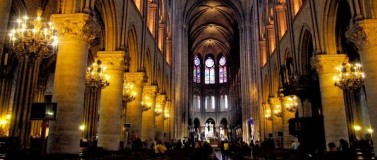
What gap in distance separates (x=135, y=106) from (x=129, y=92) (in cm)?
168

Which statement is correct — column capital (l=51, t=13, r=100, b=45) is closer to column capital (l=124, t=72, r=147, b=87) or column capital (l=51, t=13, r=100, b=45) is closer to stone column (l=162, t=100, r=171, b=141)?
column capital (l=124, t=72, r=147, b=87)

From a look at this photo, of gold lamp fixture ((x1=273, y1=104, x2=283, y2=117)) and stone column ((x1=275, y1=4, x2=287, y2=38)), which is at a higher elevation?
stone column ((x1=275, y1=4, x2=287, y2=38))

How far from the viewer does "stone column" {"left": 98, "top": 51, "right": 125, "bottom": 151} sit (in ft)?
46.2

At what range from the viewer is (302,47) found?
1944 centimetres

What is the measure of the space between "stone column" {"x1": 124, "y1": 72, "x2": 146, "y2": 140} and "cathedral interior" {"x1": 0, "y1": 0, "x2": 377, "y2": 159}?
59 millimetres

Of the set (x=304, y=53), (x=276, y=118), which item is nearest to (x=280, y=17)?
(x=304, y=53)

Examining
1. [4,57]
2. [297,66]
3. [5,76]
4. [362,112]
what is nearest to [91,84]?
[4,57]

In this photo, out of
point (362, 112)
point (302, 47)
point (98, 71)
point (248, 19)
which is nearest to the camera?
point (98, 71)

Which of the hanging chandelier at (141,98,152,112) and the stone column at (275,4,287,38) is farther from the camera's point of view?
the stone column at (275,4,287,38)

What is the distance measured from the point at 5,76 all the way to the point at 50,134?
14.4m

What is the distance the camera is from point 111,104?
14.3 m

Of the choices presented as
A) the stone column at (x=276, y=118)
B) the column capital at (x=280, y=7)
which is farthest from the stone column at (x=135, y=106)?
the column capital at (x=280, y=7)

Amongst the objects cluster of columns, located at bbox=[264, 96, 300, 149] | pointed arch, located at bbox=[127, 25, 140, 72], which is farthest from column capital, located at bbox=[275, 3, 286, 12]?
pointed arch, located at bbox=[127, 25, 140, 72]

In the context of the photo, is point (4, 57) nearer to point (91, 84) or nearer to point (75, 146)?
point (91, 84)
